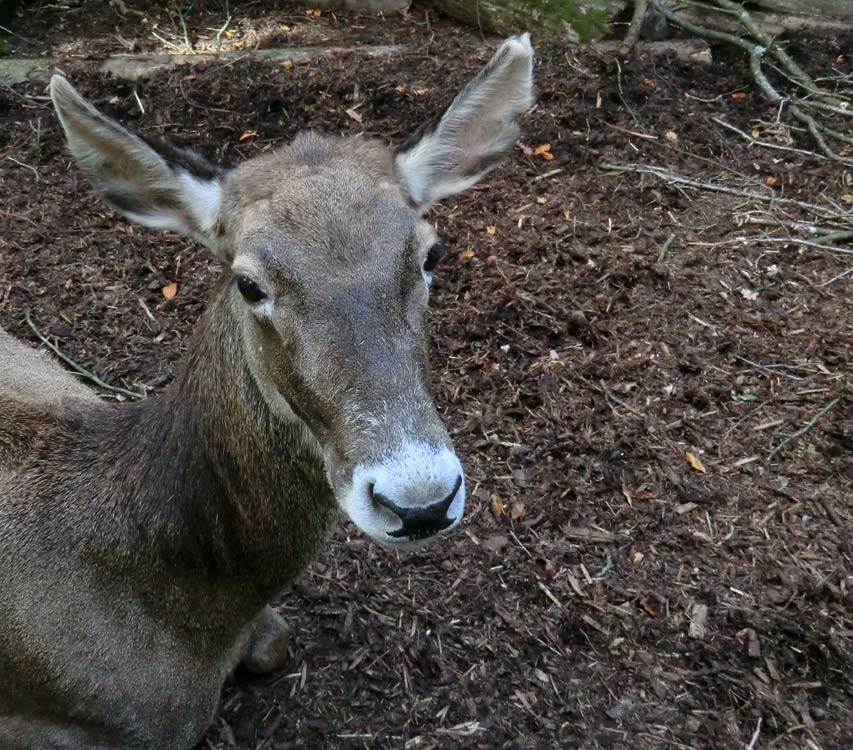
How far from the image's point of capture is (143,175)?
291 centimetres

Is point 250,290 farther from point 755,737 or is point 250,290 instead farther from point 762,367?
point 762,367

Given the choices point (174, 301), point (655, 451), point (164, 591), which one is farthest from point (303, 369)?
point (174, 301)

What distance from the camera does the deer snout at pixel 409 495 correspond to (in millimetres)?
2223

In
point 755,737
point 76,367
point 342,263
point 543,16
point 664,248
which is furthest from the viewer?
point 543,16

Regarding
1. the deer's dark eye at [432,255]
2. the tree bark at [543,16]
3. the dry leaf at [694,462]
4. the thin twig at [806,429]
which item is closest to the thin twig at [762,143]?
the tree bark at [543,16]

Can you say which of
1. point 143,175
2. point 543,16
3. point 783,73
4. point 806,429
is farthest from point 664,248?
point 143,175

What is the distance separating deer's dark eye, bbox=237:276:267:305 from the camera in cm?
A: 262

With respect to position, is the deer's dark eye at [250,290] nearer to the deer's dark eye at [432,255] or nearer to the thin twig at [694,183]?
the deer's dark eye at [432,255]

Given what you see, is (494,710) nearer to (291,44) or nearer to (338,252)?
(338,252)

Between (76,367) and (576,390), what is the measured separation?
10.3 feet

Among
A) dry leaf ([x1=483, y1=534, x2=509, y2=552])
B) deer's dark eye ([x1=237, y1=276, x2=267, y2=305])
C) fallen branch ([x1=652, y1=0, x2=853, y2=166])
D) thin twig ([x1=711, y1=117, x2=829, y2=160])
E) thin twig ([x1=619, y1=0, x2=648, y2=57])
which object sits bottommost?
dry leaf ([x1=483, y1=534, x2=509, y2=552])

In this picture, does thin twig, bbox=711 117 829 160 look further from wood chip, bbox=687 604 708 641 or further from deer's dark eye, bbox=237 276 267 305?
deer's dark eye, bbox=237 276 267 305

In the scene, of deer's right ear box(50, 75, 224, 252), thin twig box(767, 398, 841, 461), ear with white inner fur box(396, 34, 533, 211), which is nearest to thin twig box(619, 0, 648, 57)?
thin twig box(767, 398, 841, 461)

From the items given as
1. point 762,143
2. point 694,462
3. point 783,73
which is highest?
point 783,73
